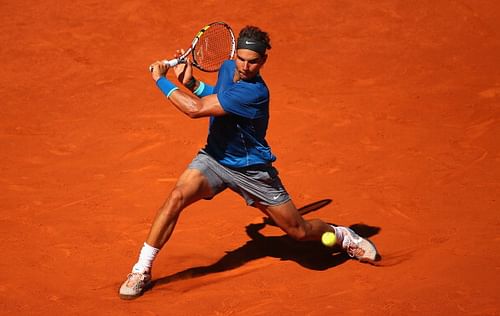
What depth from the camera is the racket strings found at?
266 inches

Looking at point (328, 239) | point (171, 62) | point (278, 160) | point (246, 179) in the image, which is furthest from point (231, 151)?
point (278, 160)

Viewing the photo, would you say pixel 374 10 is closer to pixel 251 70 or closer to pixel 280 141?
pixel 280 141

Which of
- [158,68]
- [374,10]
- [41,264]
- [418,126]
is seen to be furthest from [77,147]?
[374,10]

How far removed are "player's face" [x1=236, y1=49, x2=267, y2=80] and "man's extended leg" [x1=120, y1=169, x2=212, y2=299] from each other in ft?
2.86

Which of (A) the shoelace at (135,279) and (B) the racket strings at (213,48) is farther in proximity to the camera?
(B) the racket strings at (213,48)

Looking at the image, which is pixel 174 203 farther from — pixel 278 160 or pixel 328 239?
pixel 278 160

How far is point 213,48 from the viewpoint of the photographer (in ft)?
22.3

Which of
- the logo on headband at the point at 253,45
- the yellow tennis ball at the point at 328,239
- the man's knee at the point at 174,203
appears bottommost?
the yellow tennis ball at the point at 328,239

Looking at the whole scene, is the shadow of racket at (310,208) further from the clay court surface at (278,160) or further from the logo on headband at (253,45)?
the logo on headband at (253,45)

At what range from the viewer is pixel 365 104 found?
9930mm

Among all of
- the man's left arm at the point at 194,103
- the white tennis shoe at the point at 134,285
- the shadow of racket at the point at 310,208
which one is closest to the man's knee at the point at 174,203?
the white tennis shoe at the point at 134,285

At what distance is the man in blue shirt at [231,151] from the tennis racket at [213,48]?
0.26 metres

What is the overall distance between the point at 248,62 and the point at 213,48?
0.88 metres

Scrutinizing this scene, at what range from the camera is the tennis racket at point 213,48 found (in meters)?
6.72
